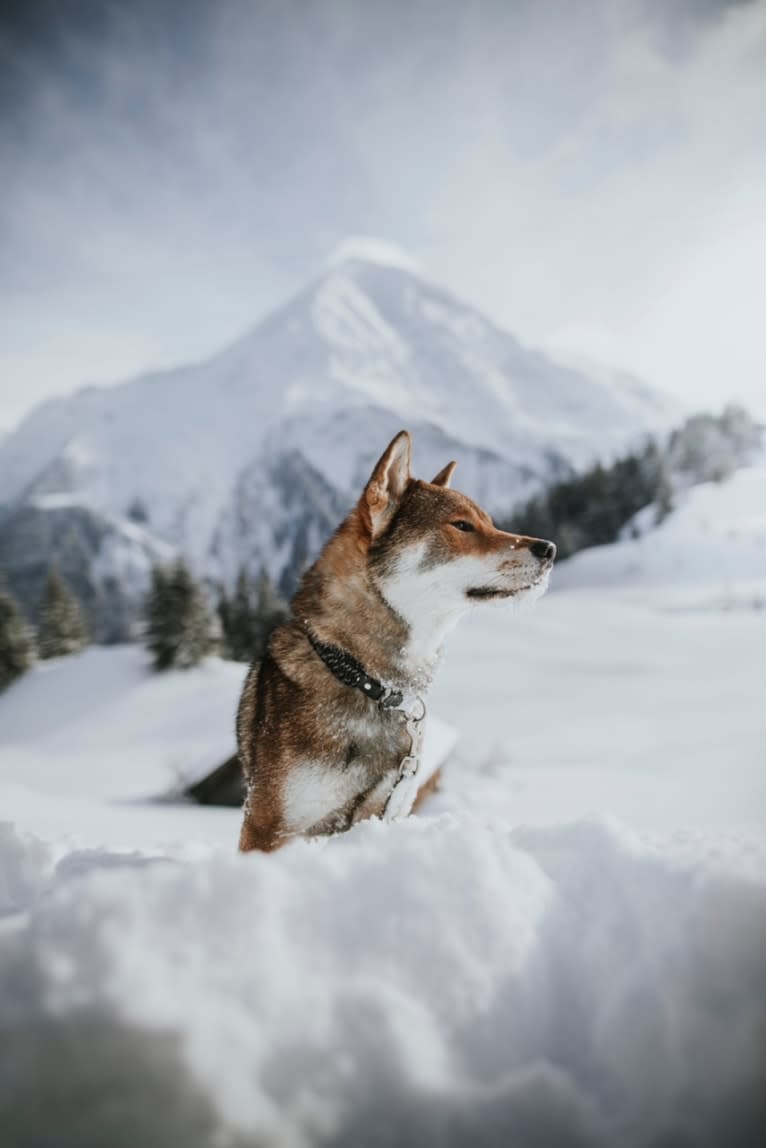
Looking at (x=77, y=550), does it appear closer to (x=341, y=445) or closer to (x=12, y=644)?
(x=341, y=445)

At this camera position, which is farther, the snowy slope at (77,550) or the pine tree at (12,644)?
the snowy slope at (77,550)

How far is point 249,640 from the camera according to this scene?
1232 inches

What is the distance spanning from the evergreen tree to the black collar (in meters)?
20.0

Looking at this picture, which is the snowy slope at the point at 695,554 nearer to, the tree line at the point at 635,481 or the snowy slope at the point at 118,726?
the tree line at the point at 635,481

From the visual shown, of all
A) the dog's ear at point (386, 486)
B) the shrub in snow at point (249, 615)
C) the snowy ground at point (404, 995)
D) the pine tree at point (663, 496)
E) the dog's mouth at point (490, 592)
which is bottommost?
the shrub in snow at point (249, 615)

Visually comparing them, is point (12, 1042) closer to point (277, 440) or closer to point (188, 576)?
point (188, 576)

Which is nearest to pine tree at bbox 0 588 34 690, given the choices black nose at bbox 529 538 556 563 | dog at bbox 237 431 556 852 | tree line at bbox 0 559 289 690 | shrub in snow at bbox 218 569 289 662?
tree line at bbox 0 559 289 690

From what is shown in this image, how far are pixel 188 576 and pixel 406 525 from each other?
20.8 meters

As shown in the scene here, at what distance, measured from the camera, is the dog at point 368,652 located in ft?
7.77

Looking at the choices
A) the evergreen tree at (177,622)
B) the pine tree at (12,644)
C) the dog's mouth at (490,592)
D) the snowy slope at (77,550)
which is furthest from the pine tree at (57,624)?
the snowy slope at (77,550)

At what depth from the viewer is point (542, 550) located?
2.80m

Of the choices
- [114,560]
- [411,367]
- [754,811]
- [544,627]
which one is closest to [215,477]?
[114,560]

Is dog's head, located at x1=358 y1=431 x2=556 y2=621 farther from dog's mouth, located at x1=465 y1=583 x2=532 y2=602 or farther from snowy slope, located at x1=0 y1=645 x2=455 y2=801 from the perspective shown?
snowy slope, located at x1=0 y1=645 x2=455 y2=801

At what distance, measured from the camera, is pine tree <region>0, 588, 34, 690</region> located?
2406 cm
